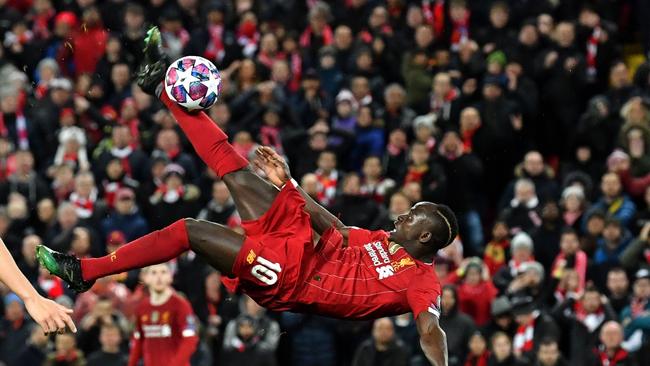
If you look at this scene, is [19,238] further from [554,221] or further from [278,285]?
[278,285]

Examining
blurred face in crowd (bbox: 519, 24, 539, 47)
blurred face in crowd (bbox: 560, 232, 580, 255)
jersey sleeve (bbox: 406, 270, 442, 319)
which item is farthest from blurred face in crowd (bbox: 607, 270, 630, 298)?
jersey sleeve (bbox: 406, 270, 442, 319)

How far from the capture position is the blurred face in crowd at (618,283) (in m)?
12.9

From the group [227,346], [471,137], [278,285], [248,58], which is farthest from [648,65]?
[278,285]

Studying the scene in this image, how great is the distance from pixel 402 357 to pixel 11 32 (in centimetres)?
795

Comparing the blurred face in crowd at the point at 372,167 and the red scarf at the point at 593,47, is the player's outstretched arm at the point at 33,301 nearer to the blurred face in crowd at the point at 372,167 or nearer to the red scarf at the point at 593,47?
the blurred face in crowd at the point at 372,167

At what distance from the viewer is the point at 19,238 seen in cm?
1519

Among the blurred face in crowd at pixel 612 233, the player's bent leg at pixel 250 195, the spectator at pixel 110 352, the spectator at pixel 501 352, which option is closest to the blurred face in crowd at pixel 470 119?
the blurred face in crowd at pixel 612 233

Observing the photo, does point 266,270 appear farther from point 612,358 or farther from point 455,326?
point 612,358

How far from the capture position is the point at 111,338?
13070 mm

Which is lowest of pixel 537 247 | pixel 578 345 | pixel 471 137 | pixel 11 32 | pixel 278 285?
pixel 278 285

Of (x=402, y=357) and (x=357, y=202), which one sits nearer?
(x=402, y=357)

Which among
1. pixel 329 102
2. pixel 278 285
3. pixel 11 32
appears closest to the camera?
pixel 278 285

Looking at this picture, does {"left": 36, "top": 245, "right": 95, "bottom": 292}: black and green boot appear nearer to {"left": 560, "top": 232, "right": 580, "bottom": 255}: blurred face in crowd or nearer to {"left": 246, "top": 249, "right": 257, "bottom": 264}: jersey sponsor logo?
{"left": 246, "top": 249, "right": 257, "bottom": 264}: jersey sponsor logo

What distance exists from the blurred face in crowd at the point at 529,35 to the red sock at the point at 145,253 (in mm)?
8483
